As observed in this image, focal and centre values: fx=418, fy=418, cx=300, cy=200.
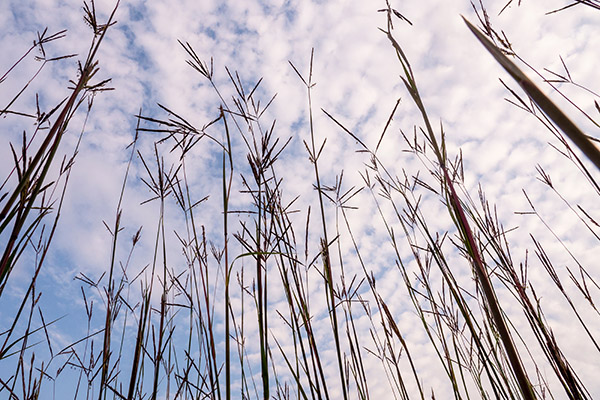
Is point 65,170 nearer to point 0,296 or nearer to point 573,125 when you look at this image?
point 0,296

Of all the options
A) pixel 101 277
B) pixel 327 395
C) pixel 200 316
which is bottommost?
pixel 327 395

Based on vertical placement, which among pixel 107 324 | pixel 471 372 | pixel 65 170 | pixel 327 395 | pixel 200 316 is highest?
pixel 65 170

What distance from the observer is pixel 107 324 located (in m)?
1.61

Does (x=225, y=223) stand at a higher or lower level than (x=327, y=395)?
higher

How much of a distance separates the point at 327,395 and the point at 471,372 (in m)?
0.99

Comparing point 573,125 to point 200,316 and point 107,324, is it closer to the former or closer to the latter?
point 200,316

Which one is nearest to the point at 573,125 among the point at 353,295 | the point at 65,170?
the point at 65,170

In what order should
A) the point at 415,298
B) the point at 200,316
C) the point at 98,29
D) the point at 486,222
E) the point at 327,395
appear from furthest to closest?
the point at 486,222, the point at 415,298, the point at 200,316, the point at 327,395, the point at 98,29

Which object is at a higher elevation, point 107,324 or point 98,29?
point 98,29

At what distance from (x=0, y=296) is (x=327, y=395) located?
0.78 m

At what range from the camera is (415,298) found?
5.23 ft

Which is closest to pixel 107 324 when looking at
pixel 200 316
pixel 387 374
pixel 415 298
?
pixel 200 316

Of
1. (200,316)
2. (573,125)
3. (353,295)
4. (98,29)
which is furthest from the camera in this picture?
(353,295)

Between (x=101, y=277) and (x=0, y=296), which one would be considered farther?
(x=101, y=277)
